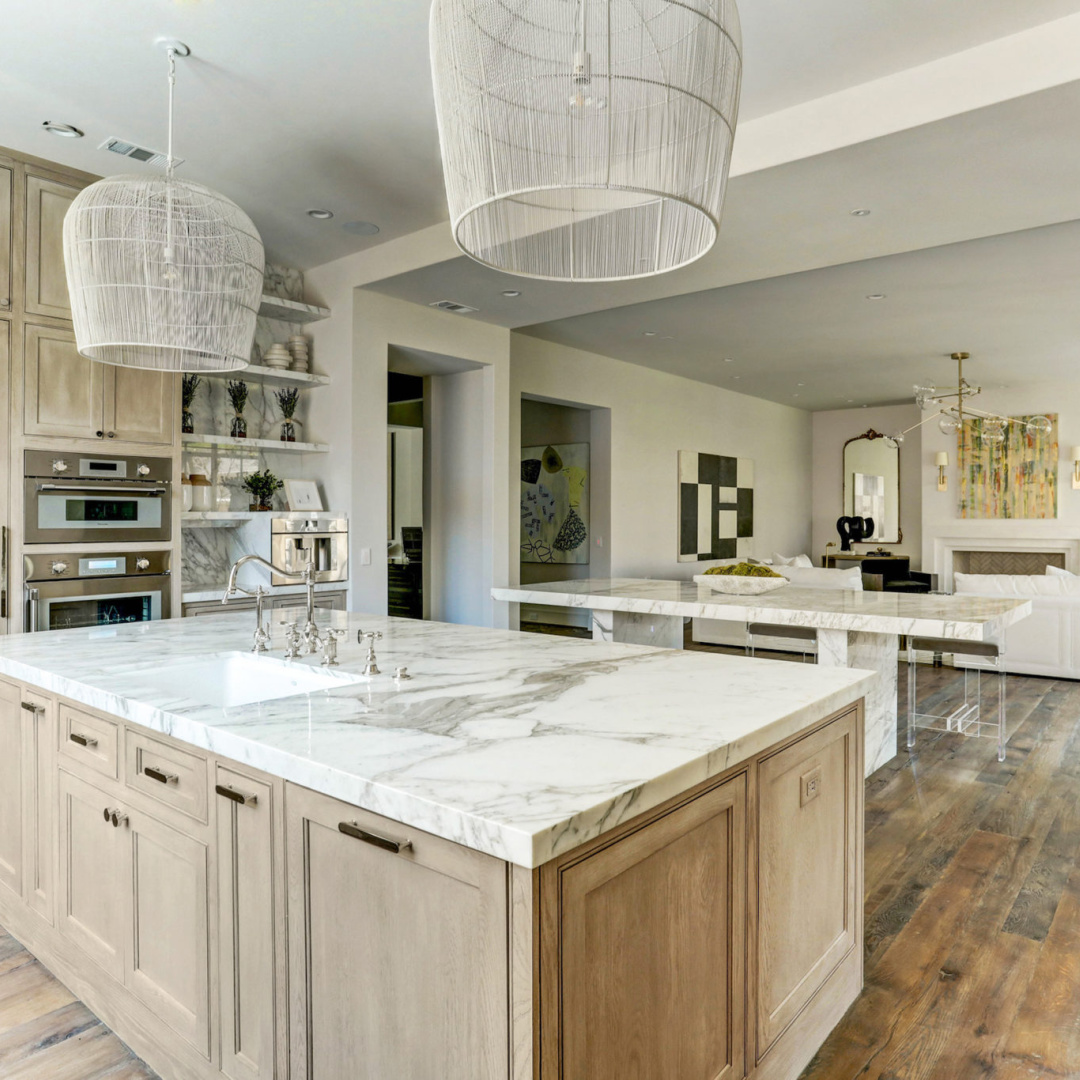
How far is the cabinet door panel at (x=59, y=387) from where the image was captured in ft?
11.5

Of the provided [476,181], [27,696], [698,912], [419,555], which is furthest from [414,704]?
[419,555]

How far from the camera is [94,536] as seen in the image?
3.71 metres

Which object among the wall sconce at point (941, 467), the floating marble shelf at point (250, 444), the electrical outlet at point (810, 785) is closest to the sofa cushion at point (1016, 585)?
the wall sconce at point (941, 467)

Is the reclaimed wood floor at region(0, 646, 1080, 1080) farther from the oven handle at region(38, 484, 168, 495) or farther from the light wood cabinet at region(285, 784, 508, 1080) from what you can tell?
the oven handle at region(38, 484, 168, 495)

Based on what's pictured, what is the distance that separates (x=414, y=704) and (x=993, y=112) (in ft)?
8.86

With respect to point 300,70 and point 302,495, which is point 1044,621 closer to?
point 302,495

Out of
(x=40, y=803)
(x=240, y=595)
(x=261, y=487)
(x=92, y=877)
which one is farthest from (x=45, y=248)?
(x=92, y=877)

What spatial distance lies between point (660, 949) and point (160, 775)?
1.08 metres

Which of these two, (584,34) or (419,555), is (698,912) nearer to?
(584,34)

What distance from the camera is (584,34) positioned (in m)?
1.33

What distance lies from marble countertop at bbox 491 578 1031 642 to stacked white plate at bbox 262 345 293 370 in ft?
6.13

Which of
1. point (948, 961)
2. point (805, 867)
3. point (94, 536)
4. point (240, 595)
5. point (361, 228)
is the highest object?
point (361, 228)

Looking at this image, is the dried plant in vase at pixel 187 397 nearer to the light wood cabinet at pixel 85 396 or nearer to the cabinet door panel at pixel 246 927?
the light wood cabinet at pixel 85 396

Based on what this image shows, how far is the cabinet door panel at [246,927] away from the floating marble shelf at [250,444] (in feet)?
10.2
